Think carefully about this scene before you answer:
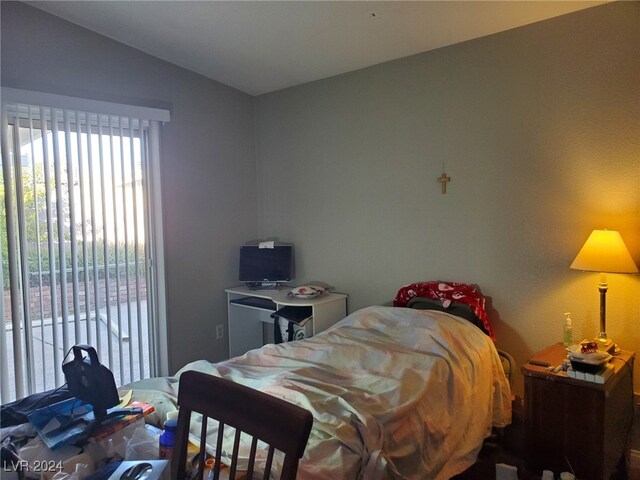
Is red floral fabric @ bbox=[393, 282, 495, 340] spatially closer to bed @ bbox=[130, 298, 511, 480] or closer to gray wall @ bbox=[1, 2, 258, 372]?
bed @ bbox=[130, 298, 511, 480]

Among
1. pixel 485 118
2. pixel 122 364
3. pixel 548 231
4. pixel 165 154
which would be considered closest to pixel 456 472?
pixel 548 231

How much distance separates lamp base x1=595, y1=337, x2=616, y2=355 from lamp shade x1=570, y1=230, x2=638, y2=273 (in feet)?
1.27

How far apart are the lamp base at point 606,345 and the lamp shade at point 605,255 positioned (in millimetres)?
386

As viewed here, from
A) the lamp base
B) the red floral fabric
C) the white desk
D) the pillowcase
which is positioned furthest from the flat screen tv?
the lamp base

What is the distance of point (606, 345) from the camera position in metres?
2.19

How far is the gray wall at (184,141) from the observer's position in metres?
2.67

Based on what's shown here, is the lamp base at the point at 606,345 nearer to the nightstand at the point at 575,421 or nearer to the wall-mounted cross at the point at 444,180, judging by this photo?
the nightstand at the point at 575,421

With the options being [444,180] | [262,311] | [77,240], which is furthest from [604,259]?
[77,240]

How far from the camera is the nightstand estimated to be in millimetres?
1857

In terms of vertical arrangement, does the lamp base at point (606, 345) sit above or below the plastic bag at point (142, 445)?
above

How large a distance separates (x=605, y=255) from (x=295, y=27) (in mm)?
2086

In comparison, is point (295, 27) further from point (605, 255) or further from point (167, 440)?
point (167, 440)

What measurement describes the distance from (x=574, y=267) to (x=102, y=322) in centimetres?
287

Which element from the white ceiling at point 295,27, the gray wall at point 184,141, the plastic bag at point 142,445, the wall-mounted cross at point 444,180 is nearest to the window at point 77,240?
the gray wall at point 184,141
